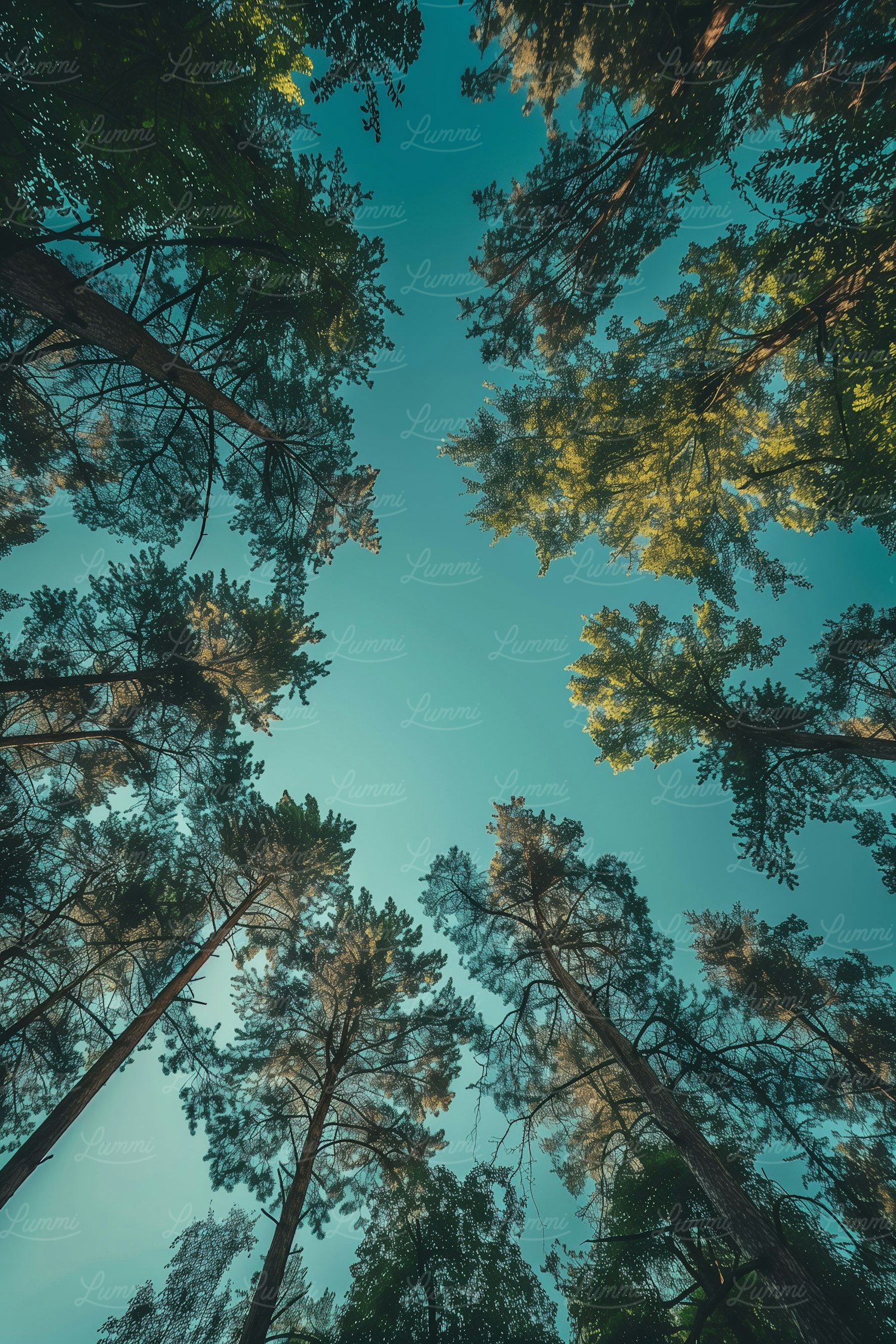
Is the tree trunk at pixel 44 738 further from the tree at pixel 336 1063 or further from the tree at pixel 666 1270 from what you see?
the tree at pixel 666 1270

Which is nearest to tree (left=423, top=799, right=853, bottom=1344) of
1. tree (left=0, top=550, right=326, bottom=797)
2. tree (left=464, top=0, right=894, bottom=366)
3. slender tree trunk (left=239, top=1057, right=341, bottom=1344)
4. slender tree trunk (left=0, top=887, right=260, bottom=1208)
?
slender tree trunk (left=239, top=1057, right=341, bottom=1344)

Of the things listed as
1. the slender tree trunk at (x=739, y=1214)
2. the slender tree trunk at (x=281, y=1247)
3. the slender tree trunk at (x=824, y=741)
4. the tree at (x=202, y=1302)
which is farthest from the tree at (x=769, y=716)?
the tree at (x=202, y=1302)

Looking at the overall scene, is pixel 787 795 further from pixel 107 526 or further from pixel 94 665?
pixel 107 526

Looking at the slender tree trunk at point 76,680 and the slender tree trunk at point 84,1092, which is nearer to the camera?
the slender tree trunk at point 84,1092

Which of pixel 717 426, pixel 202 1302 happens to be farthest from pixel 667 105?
pixel 202 1302

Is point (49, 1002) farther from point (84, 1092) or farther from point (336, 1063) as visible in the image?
point (336, 1063)

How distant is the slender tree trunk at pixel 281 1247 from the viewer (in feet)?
14.1

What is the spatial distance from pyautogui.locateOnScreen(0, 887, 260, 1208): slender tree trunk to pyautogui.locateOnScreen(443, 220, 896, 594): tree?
11.9m

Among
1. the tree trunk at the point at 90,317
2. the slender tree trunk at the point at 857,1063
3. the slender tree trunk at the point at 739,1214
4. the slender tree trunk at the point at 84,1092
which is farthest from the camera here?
the slender tree trunk at the point at 857,1063

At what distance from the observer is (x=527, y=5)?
5586mm

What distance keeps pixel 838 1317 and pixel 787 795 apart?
575cm

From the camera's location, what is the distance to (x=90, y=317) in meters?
3.82

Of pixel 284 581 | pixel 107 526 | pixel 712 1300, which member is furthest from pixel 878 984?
pixel 107 526

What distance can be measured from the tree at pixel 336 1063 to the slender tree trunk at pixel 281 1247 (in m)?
0.62
